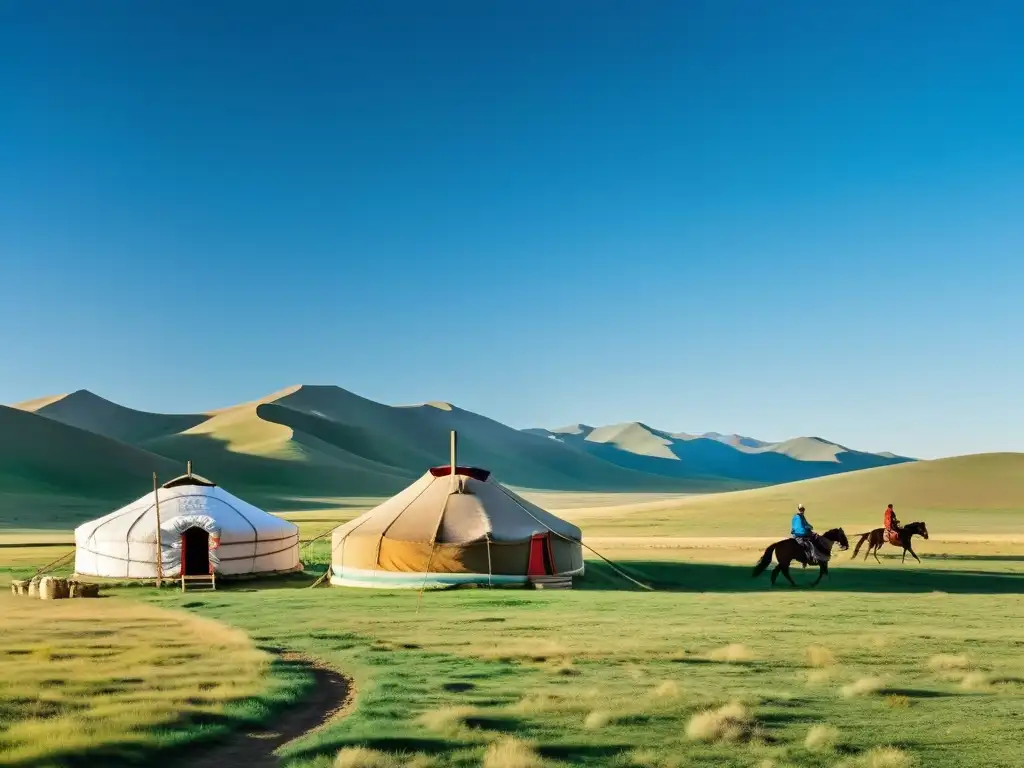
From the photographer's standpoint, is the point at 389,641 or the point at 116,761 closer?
the point at 116,761

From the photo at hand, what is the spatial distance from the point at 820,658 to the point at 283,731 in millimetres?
7486

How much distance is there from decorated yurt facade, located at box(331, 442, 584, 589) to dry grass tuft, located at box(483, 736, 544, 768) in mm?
16376

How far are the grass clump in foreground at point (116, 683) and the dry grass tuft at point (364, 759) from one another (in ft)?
6.43

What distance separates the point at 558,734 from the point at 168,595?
1824 cm

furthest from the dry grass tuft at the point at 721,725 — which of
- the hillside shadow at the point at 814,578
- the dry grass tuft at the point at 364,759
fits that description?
the hillside shadow at the point at 814,578

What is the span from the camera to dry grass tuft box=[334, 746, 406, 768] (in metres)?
8.86

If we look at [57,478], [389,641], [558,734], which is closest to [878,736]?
[558,734]

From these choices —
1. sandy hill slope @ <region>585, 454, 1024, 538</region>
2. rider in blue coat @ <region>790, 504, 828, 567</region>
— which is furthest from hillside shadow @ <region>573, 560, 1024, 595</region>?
sandy hill slope @ <region>585, 454, 1024, 538</region>

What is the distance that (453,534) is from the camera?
2641 centimetres

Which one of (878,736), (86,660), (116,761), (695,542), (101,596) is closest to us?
(116,761)

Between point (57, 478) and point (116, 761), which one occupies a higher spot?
point (57, 478)

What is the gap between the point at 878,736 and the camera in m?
9.89

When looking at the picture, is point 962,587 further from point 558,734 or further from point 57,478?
point 57,478

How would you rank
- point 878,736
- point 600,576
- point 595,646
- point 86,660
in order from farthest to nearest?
1. point 600,576
2. point 595,646
3. point 86,660
4. point 878,736
